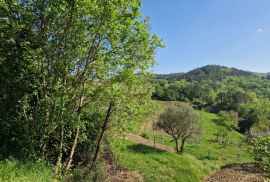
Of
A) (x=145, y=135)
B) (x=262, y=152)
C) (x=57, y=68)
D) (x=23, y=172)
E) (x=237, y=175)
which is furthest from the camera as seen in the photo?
(x=145, y=135)

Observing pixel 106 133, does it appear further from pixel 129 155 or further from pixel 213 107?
pixel 213 107

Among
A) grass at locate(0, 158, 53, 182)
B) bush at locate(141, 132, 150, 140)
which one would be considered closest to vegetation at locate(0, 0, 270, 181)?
grass at locate(0, 158, 53, 182)

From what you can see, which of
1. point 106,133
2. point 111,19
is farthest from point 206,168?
point 111,19

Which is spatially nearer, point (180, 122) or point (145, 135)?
point (180, 122)

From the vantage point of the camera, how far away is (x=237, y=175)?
87.4 feet

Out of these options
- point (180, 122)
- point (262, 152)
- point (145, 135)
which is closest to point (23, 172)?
point (262, 152)

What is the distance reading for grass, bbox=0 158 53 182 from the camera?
8.78 m

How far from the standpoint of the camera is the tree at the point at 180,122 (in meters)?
30.7

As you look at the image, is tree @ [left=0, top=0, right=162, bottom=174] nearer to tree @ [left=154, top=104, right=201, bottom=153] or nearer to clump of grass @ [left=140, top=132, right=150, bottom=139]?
tree @ [left=154, top=104, right=201, bottom=153]

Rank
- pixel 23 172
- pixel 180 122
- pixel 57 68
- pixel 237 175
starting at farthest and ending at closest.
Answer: pixel 180 122, pixel 237 175, pixel 57 68, pixel 23 172

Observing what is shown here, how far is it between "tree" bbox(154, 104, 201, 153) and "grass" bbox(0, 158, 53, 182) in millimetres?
21400

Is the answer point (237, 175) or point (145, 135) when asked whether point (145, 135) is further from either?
point (237, 175)

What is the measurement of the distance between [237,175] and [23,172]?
76.6ft

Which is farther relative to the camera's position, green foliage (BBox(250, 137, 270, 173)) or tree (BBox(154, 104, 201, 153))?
tree (BBox(154, 104, 201, 153))
